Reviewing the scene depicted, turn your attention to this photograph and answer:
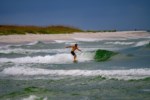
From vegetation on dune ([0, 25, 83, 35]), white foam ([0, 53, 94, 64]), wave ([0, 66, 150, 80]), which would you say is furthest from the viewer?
vegetation on dune ([0, 25, 83, 35])

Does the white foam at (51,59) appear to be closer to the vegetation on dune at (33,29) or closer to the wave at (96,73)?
the wave at (96,73)

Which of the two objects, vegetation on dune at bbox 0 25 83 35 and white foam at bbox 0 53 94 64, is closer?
white foam at bbox 0 53 94 64

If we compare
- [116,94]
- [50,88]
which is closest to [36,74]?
[50,88]

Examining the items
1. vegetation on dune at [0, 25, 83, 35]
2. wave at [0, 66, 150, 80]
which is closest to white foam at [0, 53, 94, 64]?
wave at [0, 66, 150, 80]

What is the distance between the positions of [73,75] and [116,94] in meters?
4.57

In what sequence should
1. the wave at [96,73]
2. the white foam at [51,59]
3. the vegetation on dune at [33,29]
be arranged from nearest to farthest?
the wave at [96,73] → the white foam at [51,59] → the vegetation on dune at [33,29]

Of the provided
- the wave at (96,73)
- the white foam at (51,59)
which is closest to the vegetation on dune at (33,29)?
the white foam at (51,59)

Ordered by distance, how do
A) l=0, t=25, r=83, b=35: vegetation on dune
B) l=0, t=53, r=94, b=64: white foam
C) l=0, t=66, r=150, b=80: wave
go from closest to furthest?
l=0, t=66, r=150, b=80: wave
l=0, t=53, r=94, b=64: white foam
l=0, t=25, r=83, b=35: vegetation on dune

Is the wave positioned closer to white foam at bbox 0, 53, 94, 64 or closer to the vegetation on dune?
white foam at bbox 0, 53, 94, 64

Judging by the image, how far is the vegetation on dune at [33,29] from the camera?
6083 centimetres

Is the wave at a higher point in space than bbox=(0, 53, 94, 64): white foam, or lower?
higher

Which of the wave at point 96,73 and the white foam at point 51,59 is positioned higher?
the wave at point 96,73

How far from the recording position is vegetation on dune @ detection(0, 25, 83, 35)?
6083cm

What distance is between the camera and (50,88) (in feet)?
34.8
